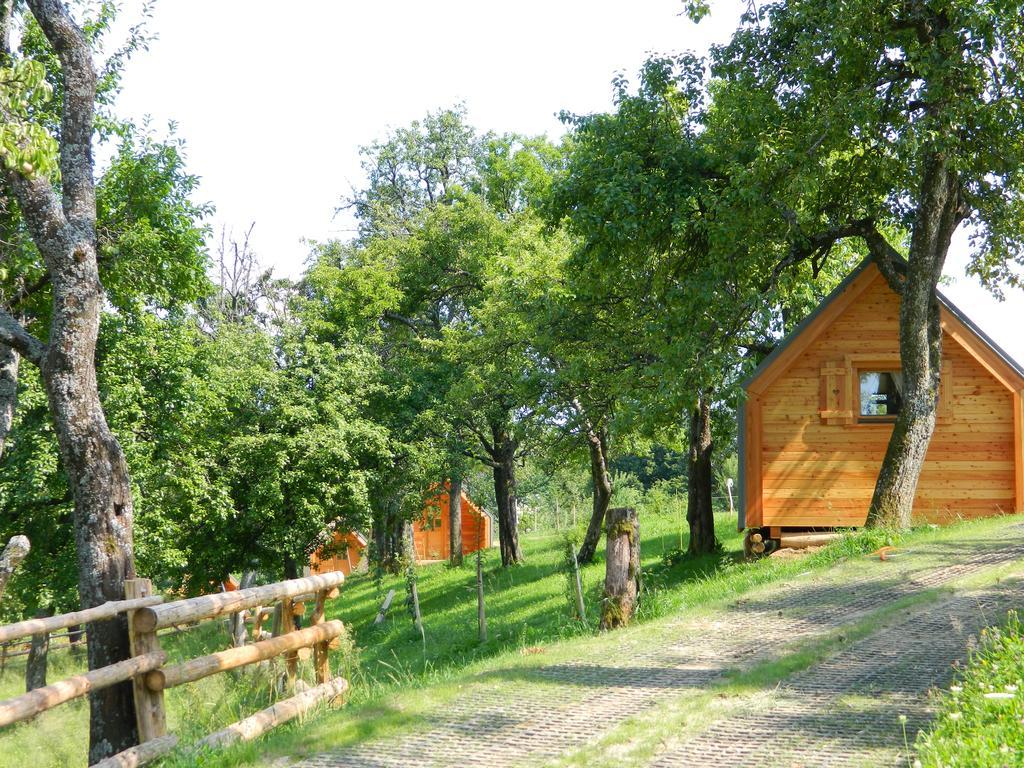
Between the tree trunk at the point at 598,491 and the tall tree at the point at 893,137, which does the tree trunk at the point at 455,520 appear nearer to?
the tree trunk at the point at 598,491

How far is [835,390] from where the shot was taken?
1955 centimetres

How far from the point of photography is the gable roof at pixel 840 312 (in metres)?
18.9

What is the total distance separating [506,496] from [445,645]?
14146mm

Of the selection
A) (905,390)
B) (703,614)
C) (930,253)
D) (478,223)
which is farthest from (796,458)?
(478,223)

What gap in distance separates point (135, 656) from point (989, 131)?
15.1 metres

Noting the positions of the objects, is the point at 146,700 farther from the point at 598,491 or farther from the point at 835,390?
the point at 598,491

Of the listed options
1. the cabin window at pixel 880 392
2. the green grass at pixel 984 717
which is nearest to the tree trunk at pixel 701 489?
the cabin window at pixel 880 392

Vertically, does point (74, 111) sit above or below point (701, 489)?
above

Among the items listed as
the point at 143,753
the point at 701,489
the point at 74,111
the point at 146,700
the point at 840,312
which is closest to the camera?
the point at 143,753

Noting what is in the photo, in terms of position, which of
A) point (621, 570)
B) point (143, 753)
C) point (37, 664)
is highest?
point (621, 570)

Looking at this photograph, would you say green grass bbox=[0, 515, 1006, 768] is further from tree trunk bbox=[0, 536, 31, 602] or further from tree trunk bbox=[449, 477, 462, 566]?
tree trunk bbox=[449, 477, 462, 566]

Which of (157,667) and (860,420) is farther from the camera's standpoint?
(860,420)

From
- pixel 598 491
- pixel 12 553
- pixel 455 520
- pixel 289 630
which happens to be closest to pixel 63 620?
pixel 289 630

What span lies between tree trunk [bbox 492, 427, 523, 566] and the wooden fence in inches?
945
